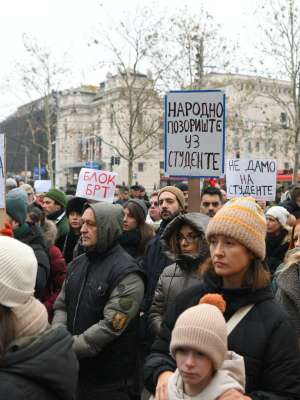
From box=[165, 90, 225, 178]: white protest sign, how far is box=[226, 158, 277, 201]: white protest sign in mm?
3054

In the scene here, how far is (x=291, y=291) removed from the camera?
3.30 m

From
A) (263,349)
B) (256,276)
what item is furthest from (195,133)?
(263,349)

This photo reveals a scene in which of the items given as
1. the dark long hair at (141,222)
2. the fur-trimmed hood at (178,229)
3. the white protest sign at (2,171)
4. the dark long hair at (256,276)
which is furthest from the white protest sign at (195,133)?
the dark long hair at (256,276)

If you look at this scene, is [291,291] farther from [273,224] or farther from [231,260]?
[273,224]

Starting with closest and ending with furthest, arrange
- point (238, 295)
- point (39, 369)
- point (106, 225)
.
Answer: point (39, 369)
point (238, 295)
point (106, 225)

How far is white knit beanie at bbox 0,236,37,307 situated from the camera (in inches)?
80.6

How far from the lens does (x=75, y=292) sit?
375 cm

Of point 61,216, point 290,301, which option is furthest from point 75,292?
point 61,216

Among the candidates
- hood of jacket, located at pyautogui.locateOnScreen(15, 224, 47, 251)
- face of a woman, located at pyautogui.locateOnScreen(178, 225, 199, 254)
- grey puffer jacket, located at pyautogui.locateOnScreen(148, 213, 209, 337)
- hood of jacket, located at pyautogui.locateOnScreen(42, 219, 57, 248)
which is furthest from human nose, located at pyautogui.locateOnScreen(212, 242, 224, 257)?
hood of jacket, located at pyautogui.locateOnScreen(42, 219, 57, 248)

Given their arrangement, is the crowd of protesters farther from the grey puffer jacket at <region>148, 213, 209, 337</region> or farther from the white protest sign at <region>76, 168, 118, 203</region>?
the white protest sign at <region>76, 168, 118, 203</region>

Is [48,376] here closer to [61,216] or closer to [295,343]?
[295,343]

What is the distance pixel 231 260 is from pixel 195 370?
63 cm

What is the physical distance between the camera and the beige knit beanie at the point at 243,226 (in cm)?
264

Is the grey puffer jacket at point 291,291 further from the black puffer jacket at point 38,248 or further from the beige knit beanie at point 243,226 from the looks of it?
the black puffer jacket at point 38,248
